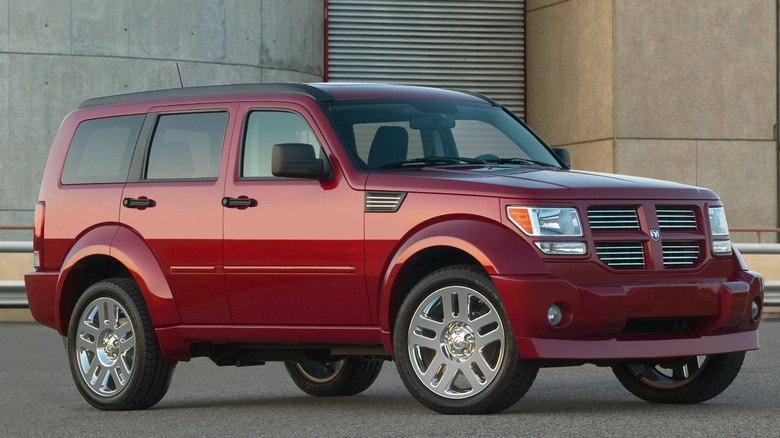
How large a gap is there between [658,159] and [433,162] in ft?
62.3

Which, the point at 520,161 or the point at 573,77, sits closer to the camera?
the point at 520,161

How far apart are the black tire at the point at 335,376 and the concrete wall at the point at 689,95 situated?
1715 centimetres

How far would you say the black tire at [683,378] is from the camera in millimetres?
9195

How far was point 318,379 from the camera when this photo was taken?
10805 millimetres

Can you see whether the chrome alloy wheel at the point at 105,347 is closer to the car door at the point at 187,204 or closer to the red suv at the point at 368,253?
the red suv at the point at 368,253

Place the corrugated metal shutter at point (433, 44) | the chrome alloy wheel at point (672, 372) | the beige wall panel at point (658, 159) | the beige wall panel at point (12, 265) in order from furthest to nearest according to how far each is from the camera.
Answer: the corrugated metal shutter at point (433, 44), the beige wall panel at point (658, 159), the beige wall panel at point (12, 265), the chrome alloy wheel at point (672, 372)

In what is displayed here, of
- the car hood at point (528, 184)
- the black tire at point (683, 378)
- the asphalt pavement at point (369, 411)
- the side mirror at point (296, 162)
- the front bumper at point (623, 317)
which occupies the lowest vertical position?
the asphalt pavement at point (369, 411)

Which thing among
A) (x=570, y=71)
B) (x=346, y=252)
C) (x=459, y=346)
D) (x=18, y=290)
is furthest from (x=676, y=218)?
(x=570, y=71)

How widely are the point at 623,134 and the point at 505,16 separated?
4530 millimetres

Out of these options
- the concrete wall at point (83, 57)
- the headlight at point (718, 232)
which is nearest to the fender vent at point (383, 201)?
the headlight at point (718, 232)

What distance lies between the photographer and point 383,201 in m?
8.75

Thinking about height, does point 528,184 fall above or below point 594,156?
below

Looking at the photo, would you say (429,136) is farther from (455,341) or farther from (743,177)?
(743,177)

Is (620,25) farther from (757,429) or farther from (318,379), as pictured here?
(757,429)
